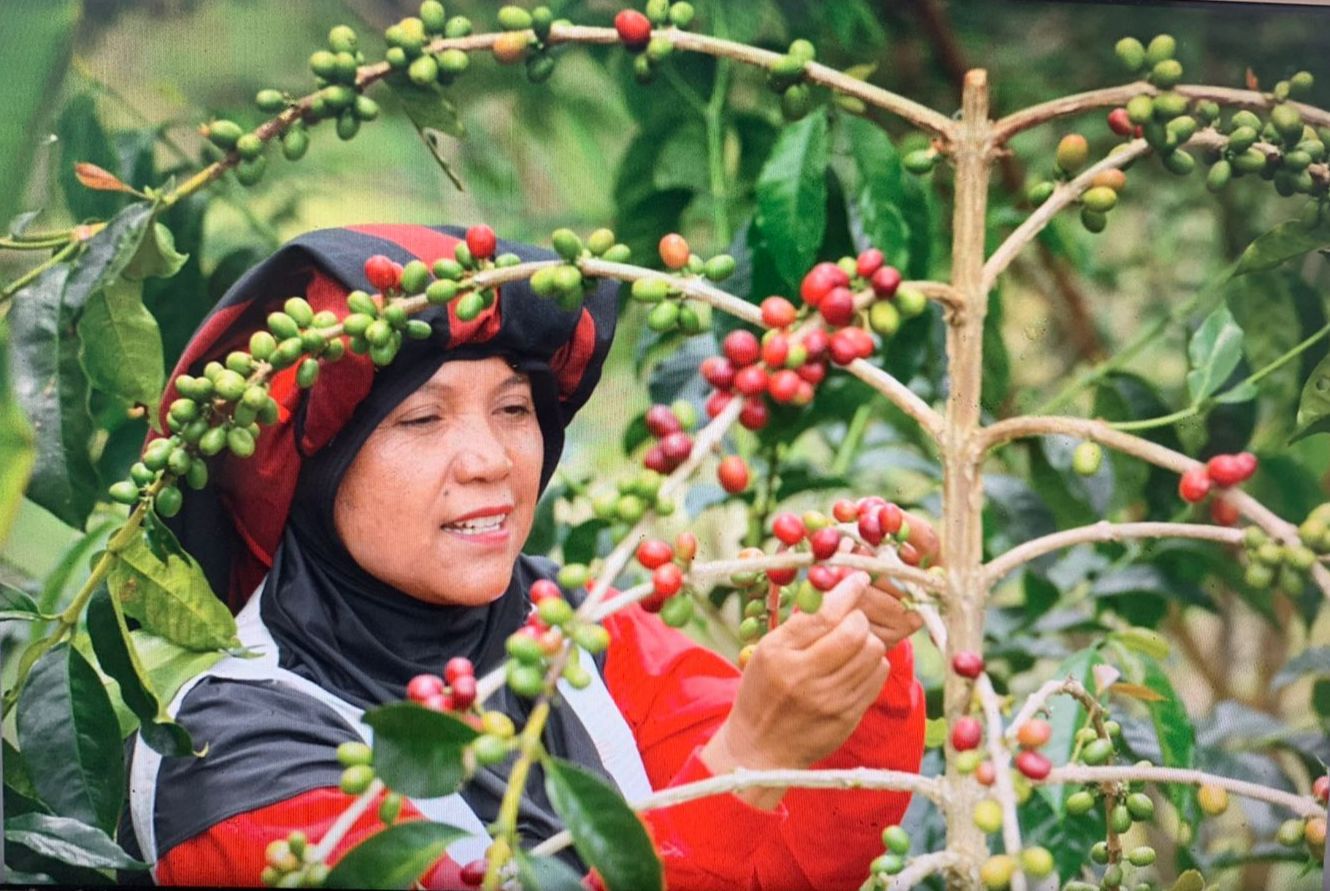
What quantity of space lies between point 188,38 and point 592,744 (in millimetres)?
691

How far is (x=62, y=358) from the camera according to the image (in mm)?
1163

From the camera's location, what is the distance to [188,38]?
1.20 meters

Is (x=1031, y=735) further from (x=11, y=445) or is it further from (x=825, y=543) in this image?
(x=11, y=445)

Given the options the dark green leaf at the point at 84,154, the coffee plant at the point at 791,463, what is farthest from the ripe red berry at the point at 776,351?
the dark green leaf at the point at 84,154

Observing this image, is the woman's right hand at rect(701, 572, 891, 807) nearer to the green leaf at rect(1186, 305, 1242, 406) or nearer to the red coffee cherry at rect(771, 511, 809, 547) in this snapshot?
the red coffee cherry at rect(771, 511, 809, 547)

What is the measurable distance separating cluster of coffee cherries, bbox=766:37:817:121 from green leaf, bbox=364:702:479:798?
1.80ft

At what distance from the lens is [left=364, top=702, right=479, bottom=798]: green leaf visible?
0.87 m

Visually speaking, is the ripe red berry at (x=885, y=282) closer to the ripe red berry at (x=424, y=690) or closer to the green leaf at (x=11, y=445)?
the ripe red berry at (x=424, y=690)

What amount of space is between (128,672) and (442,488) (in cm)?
28

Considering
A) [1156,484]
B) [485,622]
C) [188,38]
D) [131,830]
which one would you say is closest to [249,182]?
[188,38]

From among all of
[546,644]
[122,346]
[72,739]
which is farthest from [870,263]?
[72,739]

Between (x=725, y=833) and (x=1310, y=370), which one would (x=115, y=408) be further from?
(x=1310, y=370)

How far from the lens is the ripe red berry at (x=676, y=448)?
0.92m

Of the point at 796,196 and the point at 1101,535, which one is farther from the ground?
the point at 796,196
